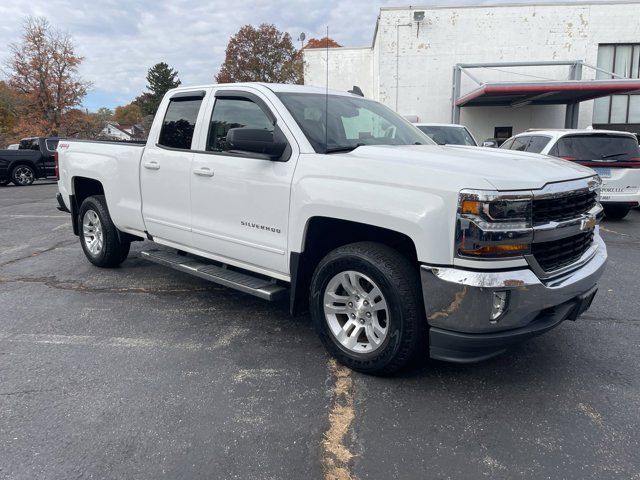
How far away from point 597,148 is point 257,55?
53629 mm

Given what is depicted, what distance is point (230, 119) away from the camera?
4.36 meters

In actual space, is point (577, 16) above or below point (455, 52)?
above

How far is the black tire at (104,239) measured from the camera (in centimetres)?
581

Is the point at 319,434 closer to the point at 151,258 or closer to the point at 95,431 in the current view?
the point at 95,431

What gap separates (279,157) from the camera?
12.2 feet

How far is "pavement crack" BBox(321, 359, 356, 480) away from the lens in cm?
251

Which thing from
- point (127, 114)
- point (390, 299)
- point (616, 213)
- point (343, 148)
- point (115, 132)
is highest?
point (127, 114)

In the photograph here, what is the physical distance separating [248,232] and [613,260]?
5.17 m

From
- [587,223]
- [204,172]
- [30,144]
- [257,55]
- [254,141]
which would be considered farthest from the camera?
[257,55]

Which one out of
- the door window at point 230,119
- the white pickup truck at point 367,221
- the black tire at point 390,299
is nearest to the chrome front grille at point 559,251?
the white pickup truck at point 367,221

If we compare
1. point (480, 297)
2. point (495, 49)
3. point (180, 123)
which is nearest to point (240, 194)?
point (180, 123)

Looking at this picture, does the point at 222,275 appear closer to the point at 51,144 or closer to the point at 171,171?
the point at 171,171

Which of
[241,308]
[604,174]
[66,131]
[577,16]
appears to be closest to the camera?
[241,308]

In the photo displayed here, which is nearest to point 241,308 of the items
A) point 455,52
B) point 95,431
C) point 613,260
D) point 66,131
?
point 95,431
